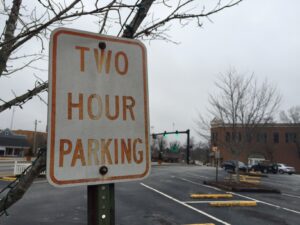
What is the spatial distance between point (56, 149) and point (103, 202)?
37 cm

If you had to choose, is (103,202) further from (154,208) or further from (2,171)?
(2,171)

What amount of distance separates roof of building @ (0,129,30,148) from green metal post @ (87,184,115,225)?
71.9 meters

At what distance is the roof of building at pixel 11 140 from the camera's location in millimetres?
69688

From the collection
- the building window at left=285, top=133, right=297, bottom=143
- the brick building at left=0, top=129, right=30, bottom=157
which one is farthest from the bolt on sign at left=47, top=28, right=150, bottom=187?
the building window at left=285, top=133, right=297, bottom=143

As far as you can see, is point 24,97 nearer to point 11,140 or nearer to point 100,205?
point 100,205

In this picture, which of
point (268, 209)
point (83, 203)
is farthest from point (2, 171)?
point (268, 209)

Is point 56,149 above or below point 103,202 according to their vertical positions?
above

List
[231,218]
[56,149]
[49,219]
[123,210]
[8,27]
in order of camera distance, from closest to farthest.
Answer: [56,149]
[8,27]
[49,219]
[231,218]
[123,210]

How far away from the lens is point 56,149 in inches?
68.4

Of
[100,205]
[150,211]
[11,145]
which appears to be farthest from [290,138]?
[100,205]

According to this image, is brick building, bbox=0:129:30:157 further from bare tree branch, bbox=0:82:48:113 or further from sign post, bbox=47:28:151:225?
sign post, bbox=47:28:151:225

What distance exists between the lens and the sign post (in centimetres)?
177

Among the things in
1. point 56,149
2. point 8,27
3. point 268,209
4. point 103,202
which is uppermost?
point 8,27

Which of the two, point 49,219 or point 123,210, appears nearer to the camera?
point 49,219
